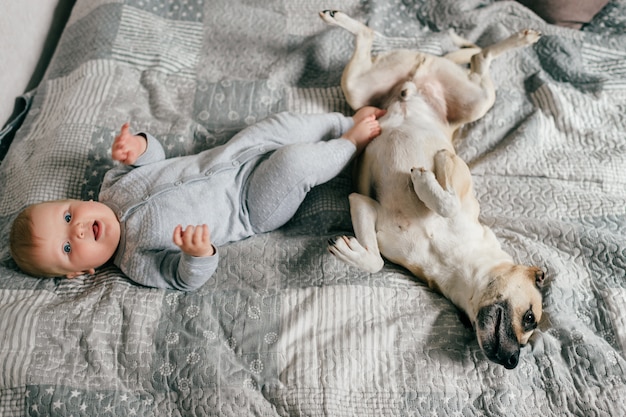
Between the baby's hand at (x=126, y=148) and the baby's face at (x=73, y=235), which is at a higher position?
the baby's hand at (x=126, y=148)

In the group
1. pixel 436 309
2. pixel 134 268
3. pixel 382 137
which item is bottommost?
pixel 436 309

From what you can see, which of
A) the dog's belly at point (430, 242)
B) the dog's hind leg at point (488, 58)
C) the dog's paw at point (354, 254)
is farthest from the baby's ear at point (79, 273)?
the dog's hind leg at point (488, 58)

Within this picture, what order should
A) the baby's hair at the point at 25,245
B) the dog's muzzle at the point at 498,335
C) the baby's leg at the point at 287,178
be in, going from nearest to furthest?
the dog's muzzle at the point at 498,335 → the baby's hair at the point at 25,245 → the baby's leg at the point at 287,178

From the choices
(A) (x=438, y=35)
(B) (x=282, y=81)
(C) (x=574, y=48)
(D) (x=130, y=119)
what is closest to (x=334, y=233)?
A: (B) (x=282, y=81)

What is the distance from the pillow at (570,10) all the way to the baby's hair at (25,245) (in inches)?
79.2

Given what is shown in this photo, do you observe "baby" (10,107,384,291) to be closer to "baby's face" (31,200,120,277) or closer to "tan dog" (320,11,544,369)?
"baby's face" (31,200,120,277)

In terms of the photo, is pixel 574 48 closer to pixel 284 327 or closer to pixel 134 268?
pixel 284 327

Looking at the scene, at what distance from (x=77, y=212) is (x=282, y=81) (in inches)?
34.7

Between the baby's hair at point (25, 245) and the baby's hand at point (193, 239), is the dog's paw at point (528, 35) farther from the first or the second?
the baby's hair at point (25, 245)

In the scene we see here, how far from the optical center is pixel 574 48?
6.48 feet

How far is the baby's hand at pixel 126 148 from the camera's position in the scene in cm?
142

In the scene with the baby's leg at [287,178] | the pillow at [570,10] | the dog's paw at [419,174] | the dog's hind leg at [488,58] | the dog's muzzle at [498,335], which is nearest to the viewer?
the dog's muzzle at [498,335]

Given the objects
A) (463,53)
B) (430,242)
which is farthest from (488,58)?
(430,242)

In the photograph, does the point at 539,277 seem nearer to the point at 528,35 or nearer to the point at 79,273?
the point at 528,35
